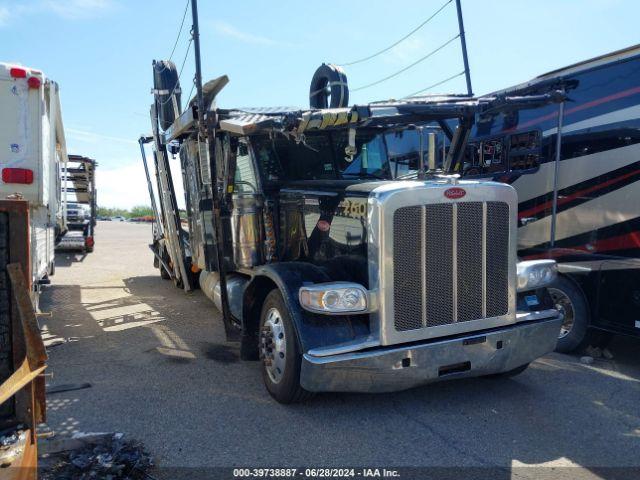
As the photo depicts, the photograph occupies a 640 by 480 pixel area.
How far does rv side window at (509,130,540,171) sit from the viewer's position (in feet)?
20.3

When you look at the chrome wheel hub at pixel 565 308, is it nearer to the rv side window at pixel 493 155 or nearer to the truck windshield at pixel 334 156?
the rv side window at pixel 493 155

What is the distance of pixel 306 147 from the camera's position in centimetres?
557

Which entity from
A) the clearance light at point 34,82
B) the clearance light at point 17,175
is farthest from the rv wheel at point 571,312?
the clearance light at point 34,82

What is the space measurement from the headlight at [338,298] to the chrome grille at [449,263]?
0.85 feet

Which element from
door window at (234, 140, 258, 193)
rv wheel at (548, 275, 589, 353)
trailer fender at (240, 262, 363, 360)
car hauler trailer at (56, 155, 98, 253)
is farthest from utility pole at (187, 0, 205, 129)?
car hauler trailer at (56, 155, 98, 253)

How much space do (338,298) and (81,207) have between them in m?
15.3

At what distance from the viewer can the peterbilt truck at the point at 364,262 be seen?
3.78 m

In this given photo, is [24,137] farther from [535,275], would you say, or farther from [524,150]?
[524,150]

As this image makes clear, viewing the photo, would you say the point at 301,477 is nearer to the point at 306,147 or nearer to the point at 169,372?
the point at 169,372

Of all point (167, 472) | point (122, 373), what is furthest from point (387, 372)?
point (122, 373)

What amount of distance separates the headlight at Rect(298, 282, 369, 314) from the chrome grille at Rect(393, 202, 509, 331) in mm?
259

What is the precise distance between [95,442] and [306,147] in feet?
11.2

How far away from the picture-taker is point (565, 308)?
578cm

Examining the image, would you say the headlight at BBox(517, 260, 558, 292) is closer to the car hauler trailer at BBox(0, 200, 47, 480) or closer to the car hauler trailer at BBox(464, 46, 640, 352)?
the car hauler trailer at BBox(464, 46, 640, 352)
